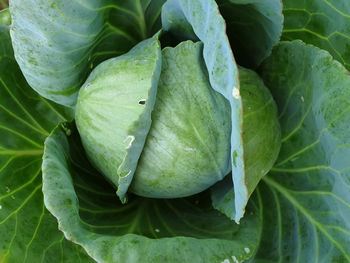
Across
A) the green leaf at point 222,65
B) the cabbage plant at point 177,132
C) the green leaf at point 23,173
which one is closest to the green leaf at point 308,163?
the cabbage plant at point 177,132

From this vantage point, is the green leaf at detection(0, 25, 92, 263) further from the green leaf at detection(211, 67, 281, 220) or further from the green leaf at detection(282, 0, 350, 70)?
the green leaf at detection(282, 0, 350, 70)

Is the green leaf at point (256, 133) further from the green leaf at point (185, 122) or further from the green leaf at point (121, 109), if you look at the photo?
the green leaf at point (121, 109)

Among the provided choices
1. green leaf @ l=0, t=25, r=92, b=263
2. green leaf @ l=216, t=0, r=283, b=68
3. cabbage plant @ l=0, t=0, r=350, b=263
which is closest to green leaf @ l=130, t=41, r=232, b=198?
cabbage plant @ l=0, t=0, r=350, b=263

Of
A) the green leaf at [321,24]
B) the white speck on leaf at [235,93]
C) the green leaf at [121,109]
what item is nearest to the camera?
the white speck on leaf at [235,93]

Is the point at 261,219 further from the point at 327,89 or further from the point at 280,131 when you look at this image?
the point at 327,89

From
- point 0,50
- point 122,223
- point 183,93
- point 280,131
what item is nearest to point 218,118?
point 183,93

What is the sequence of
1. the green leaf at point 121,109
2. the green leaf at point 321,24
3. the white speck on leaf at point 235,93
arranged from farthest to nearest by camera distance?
1. the green leaf at point 321,24
2. the green leaf at point 121,109
3. the white speck on leaf at point 235,93
